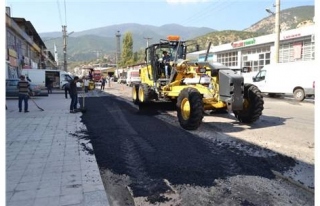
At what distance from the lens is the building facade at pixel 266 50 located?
3002cm

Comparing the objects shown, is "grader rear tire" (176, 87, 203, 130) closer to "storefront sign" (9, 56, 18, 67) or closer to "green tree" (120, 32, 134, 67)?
"storefront sign" (9, 56, 18, 67)

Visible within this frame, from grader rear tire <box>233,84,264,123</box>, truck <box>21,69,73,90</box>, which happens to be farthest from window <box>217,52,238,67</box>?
grader rear tire <box>233,84,264,123</box>

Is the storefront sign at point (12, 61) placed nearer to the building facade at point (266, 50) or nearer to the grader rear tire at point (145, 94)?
the building facade at point (266, 50)

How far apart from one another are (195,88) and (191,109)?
3.41 feet

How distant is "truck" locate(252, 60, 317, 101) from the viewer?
65.8 ft

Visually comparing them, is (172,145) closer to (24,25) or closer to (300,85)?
(300,85)

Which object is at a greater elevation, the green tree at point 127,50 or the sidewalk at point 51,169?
the green tree at point 127,50

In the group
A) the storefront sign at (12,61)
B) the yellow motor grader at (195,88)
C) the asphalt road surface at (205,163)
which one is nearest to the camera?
the asphalt road surface at (205,163)

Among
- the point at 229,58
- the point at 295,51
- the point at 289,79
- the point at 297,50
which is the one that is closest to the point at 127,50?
the point at 229,58

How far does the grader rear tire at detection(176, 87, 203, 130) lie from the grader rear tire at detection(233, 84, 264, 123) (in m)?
1.80

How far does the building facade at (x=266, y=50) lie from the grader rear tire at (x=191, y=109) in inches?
668

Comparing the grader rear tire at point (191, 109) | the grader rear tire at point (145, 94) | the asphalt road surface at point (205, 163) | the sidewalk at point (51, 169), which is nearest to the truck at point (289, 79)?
the asphalt road surface at point (205, 163)
